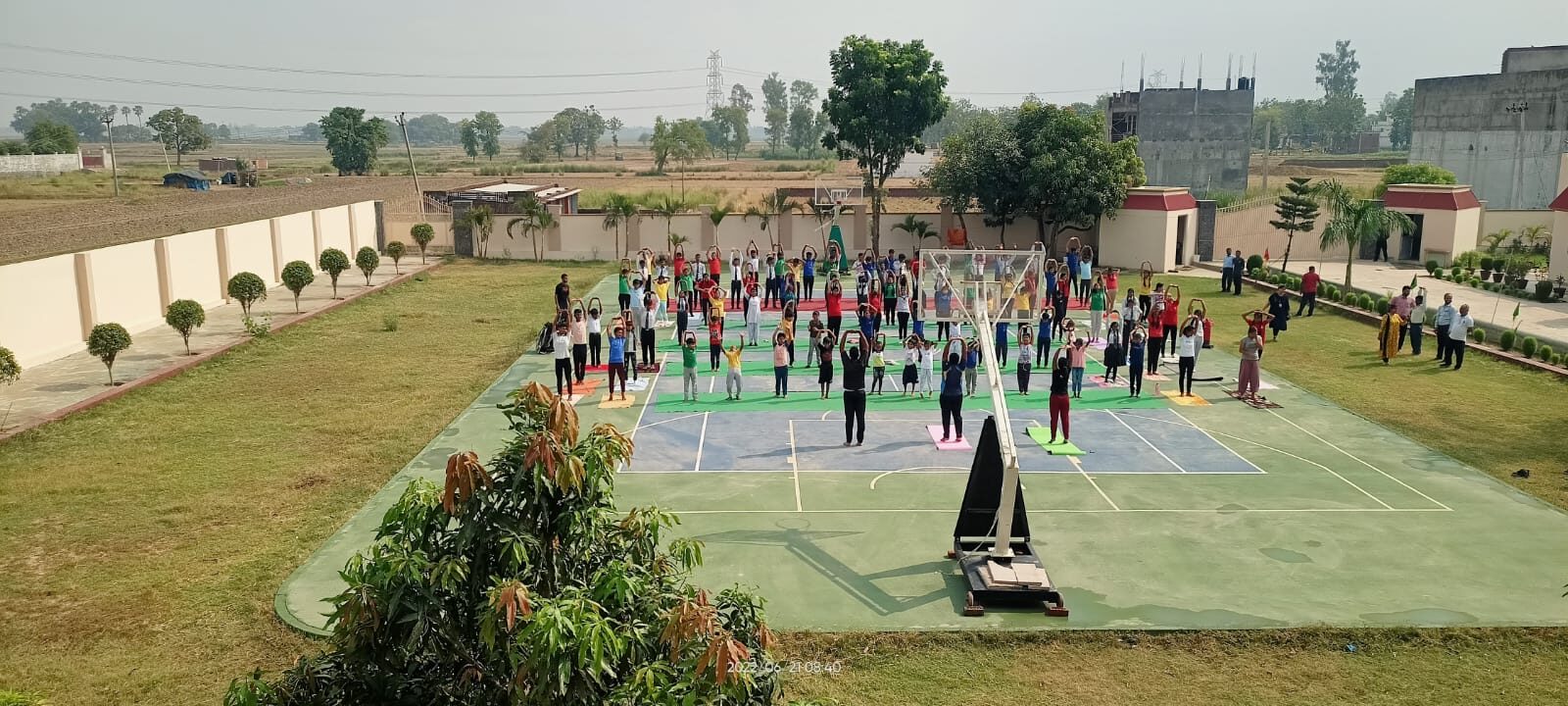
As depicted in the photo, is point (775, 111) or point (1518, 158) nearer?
point (1518, 158)

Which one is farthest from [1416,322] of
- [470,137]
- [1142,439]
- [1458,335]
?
[470,137]

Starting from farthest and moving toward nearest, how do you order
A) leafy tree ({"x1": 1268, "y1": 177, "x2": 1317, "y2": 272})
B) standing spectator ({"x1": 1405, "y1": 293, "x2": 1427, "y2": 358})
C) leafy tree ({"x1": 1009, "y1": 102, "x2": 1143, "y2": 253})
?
leafy tree ({"x1": 1268, "y1": 177, "x2": 1317, "y2": 272}) < leafy tree ({"x1": 1009, "y1": 102, "x2": 1143, "y2": 253}) < standing spectator ({"x1": 1405, "y1": 293, "x2": 1427, "y2": 358})

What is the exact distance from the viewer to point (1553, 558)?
11.5 m

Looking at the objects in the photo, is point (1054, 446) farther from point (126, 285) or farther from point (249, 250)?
point (249, 250)

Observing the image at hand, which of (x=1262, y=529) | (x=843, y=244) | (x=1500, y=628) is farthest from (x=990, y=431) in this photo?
(x=843, y=244)

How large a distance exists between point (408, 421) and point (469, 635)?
1317 cm

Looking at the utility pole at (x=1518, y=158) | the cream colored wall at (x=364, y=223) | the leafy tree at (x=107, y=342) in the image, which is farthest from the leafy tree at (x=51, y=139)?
the utility pole at (x=1518, y=158)

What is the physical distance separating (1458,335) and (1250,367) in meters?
5.07

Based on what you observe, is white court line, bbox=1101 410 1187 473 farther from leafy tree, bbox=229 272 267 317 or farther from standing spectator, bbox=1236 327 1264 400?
leafy tree, bbox=229 272 267 317

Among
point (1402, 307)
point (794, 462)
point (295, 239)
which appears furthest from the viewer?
point (295, 239)

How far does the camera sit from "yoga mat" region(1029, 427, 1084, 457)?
15.1 meters

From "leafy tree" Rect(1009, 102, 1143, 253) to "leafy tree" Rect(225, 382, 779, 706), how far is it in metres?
30.1

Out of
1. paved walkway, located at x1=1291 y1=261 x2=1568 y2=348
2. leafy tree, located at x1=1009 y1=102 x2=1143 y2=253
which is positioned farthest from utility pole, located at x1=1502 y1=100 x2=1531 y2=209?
leafy tree, located at x1=1009 y1=102 x2=1143 y2=253

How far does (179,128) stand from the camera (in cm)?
10256
